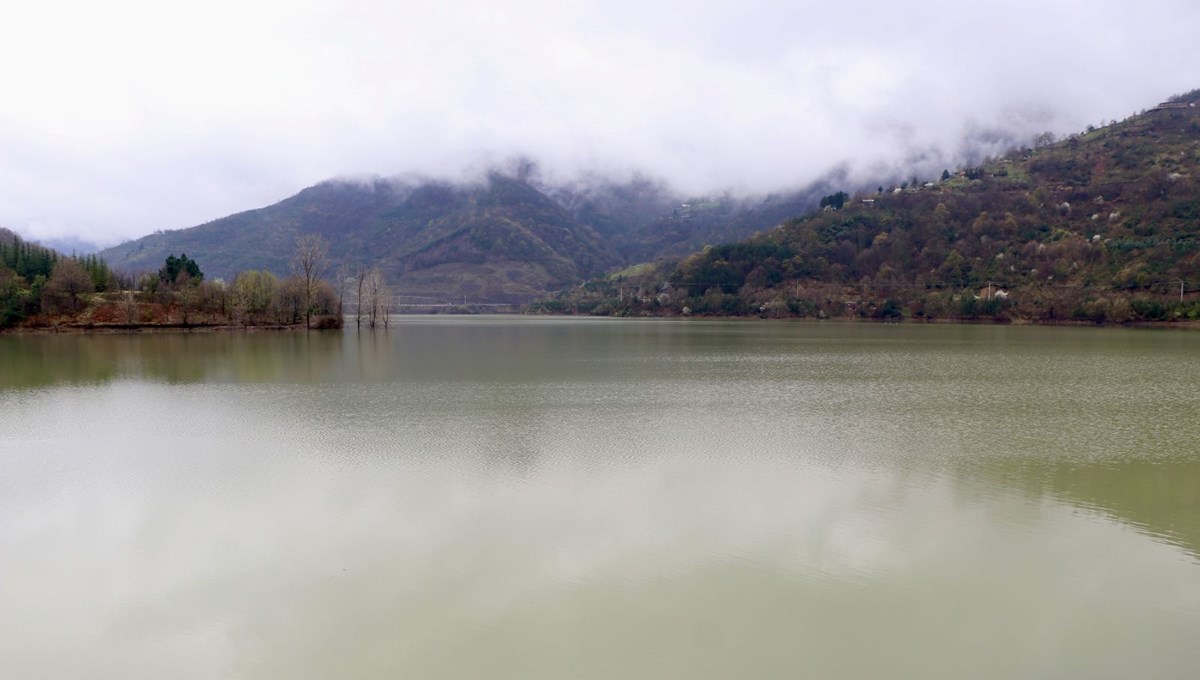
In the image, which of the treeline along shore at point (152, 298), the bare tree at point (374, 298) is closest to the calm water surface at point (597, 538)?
the treeline along shore at point (152, 298)

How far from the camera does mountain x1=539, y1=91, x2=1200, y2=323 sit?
289ft

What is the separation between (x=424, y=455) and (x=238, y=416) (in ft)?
27.7

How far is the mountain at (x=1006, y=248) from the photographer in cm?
8812

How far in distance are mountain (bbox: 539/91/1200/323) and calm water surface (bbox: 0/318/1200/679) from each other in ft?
255

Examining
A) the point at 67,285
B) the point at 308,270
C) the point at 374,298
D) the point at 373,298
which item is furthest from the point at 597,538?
the point at 373,298

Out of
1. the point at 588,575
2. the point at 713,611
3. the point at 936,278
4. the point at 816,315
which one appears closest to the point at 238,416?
the point at 588,575

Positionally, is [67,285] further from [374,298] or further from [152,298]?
[374,298]

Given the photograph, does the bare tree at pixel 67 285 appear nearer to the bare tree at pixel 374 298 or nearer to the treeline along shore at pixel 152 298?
the treeline along shore at pixel 152 298

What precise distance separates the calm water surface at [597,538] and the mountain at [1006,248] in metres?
77.9

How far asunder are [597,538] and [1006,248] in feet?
376

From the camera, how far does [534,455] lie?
631 inches

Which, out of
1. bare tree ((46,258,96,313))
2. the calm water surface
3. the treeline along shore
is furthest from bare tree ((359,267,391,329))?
the calm water surface

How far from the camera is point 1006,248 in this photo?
106m

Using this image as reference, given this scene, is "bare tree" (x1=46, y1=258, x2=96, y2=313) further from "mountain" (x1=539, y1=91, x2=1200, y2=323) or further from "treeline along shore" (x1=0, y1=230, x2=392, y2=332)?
"mountain" (x1=539, y1=91, x2=1200, y2=323)
